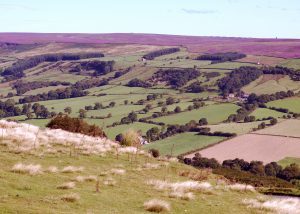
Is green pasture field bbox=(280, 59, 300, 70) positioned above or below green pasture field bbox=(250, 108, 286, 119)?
above

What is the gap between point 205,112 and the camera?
130 meters

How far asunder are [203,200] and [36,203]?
8.73 meters

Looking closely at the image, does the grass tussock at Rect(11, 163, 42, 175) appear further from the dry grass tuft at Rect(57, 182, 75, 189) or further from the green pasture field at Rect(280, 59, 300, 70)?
the green pasture field at Rect(280, 59, 300, 70)

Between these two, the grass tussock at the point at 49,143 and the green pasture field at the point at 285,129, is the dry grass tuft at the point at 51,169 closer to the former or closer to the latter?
the grass tussock at the point at 49,143

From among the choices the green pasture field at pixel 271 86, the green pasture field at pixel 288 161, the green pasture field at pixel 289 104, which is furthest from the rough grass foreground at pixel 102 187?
the green pasture field at pixel 271 86

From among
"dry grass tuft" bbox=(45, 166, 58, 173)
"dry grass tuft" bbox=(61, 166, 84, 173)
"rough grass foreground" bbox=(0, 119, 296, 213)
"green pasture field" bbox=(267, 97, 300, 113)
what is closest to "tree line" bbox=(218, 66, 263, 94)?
"green pasture field" bbox=(267, 97, 300, 113)

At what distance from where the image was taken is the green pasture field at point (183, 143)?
88500 mm

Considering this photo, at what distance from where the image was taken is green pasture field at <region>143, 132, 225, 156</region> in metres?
88.5

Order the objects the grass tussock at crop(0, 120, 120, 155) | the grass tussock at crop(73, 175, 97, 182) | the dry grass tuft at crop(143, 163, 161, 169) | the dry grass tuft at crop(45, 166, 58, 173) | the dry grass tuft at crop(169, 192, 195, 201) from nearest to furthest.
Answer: the dry grass tuft at crop(169, 192, 195, 201) → the grass tussock at crop(73, 175, 97, 182) → the dry grass tuft at crop(45, 166, 58, 173) → the dry grass tuft at crop(143, 163, 161, 169) → the grass tussock at crop(0, 120, 120, 155)

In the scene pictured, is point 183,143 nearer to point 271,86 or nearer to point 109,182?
point 109,182

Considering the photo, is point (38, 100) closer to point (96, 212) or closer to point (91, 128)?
point (91, 128)

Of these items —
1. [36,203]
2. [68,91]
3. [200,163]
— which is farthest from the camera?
[68,91]

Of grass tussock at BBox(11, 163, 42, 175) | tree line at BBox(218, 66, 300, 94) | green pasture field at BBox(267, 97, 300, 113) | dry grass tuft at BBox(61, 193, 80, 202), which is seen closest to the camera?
dry grass tuft at BBox(61, 193, 80, 202)

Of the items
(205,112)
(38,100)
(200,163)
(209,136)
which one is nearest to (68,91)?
(38,100)
